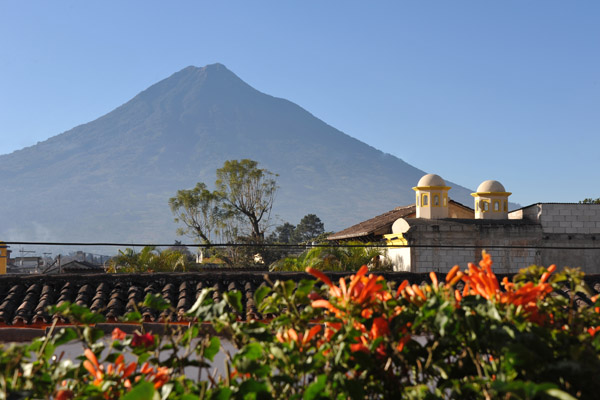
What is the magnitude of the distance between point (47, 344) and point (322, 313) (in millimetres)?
720

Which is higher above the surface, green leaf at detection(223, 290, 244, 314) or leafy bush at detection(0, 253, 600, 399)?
green leaf at detection(223, 290, 244, 314)

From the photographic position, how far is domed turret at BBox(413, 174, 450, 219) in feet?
79.0

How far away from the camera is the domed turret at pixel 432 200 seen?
949 inches

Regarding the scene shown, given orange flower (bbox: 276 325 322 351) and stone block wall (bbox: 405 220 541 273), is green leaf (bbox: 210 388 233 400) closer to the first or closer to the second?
orange flower (bbox: 276 325 322 351)

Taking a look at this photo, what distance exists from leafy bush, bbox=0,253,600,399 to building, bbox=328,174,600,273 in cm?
1903

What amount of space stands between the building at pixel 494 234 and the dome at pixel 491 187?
2 cm

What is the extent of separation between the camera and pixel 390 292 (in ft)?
5.64

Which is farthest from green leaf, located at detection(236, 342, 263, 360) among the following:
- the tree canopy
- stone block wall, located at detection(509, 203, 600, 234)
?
the tree canopy

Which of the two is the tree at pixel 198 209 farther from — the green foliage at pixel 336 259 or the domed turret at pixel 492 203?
the green foliage at pixel 336 259

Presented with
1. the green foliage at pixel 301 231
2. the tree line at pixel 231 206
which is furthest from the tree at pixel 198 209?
the green foliage at pixel 301 231

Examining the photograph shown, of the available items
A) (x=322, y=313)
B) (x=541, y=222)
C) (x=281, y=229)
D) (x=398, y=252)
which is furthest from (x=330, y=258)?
(x=281, y=229)

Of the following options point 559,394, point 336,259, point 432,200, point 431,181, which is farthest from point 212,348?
point 431,181

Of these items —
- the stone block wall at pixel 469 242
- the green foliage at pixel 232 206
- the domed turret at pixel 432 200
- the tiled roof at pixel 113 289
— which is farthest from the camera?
the green foliage at pixel 232 206

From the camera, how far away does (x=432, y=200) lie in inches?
951
